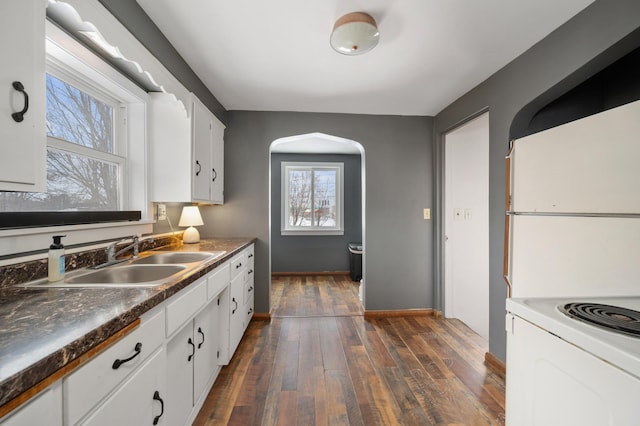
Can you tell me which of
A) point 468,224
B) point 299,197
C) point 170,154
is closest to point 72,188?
point 170,154

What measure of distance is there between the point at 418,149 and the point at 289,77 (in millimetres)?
1715

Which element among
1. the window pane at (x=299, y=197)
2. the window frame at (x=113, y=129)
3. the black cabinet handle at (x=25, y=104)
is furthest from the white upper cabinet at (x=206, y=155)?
the window pane at (x=299, y=197)

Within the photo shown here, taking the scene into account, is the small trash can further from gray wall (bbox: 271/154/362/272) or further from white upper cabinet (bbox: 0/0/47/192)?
white upper cabinet (bbox: 0/0/47/192)

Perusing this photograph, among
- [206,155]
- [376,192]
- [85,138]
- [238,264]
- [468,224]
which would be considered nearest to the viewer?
[85,138]

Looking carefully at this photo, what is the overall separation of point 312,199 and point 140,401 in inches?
162

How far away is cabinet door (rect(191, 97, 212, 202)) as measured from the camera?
210 centimetres

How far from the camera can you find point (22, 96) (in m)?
0.80

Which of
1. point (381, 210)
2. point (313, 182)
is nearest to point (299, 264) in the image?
point (313, 182)

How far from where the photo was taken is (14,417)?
0.50 m

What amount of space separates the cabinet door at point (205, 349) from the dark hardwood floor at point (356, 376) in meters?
0.13

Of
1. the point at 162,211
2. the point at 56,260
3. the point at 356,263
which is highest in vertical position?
the point at 162,211

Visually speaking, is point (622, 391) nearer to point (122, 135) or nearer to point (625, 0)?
point (625, 0)

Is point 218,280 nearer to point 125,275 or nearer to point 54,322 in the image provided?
point 125,275

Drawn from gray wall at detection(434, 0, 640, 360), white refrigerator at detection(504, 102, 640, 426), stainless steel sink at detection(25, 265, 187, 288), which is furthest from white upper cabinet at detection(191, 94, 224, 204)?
gray wall at detection(434, 0, 640, 360)
